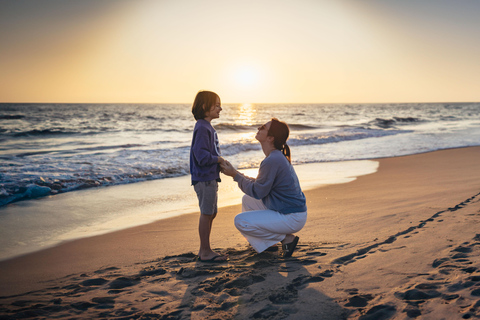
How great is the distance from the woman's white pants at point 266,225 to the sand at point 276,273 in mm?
196

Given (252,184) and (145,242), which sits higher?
(252,184)

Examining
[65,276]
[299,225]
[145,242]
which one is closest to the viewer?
[65,276]

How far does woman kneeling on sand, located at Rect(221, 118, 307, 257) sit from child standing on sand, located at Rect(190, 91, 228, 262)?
187mm

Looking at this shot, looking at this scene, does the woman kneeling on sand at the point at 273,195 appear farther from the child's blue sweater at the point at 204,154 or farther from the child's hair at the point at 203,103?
the child's hair at the point at 203,103

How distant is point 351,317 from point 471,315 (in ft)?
2.49

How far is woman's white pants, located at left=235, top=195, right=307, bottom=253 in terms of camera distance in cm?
368

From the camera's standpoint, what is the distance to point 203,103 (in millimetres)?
3828

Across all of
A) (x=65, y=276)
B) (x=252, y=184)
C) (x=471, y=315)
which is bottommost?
(x=65, y=276)

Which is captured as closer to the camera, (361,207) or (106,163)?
(361,207)

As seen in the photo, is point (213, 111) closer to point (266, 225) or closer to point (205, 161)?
point (205, 161)

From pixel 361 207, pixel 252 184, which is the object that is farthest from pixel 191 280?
pixel 361 207

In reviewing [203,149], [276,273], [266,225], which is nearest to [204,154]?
[203,149]

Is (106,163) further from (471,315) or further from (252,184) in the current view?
(471,315)

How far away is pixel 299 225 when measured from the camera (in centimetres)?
379
